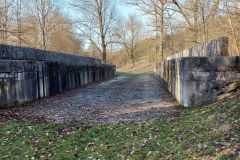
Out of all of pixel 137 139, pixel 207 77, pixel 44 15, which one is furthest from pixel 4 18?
pixel 137 139

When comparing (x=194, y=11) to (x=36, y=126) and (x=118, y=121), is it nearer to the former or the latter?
(x=118, y=121)

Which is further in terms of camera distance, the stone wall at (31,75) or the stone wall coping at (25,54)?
the stone wall coping at (25,54)

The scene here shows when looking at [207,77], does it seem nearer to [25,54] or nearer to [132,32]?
[25,54]

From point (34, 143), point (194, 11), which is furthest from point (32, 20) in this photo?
point (34, 143)

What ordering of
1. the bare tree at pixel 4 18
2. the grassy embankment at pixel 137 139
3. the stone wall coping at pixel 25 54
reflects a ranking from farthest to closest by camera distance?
the bare tree at pixel 4 18 < the stone wall coping at pixel 25 54 < the grassy embankment at pixel 137 139

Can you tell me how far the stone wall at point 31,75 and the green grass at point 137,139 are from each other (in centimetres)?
266

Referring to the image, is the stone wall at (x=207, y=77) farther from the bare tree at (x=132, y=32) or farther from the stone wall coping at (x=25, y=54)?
the bare tree at (x=132, y=32)

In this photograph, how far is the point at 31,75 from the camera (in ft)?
41.1

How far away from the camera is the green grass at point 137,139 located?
556cm

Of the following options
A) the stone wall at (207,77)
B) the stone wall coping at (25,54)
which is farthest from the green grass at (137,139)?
the stone wall coping at (25,54)

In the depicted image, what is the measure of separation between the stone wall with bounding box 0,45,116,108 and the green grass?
2662 mm

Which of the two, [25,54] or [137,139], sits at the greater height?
[25,54]

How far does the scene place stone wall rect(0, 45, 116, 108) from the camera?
10602 mm

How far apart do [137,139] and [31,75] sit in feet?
23.2
